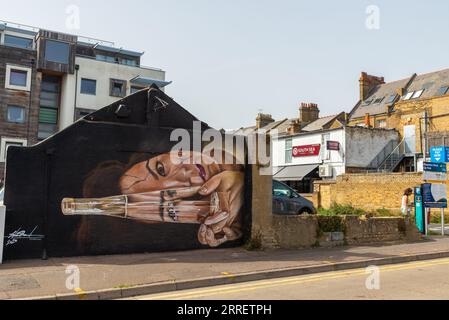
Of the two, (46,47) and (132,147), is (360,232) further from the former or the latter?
(46,47)

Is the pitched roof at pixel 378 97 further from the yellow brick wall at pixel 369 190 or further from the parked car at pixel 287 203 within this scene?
the parked car at pixel 287 203

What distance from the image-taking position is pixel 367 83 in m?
48.7

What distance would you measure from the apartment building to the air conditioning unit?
2199 centimetres

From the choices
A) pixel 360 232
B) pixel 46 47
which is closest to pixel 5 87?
pixel 46 47

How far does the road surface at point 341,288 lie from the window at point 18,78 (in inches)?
1482

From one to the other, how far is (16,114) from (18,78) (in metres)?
3.59

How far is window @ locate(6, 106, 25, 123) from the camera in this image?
38.8 meters

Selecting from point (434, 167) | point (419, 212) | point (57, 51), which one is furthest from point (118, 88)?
point (419, 212)

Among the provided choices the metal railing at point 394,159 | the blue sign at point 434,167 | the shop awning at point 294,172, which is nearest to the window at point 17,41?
the shop awning at point 294,172

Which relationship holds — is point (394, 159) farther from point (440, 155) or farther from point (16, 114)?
point (16, 114)

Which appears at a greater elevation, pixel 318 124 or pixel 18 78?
pixel 18 78

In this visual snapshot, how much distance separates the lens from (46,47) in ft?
138
